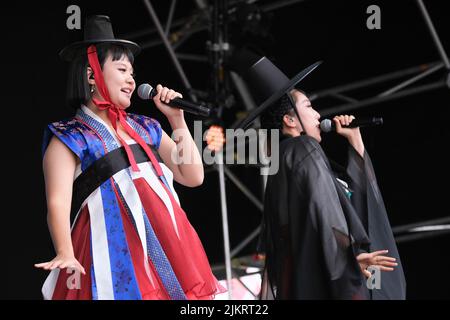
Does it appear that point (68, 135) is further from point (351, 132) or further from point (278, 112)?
point (351, 132)

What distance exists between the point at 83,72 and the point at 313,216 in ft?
2.82

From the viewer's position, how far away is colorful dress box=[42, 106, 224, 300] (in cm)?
250

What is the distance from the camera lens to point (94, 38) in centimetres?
276

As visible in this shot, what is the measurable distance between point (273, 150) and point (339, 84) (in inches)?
86.4

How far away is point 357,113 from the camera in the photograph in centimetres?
496

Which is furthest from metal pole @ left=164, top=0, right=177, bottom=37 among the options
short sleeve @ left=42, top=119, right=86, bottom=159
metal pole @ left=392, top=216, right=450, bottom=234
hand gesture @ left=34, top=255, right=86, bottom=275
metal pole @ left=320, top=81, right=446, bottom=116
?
hand gesture @ left=34, top=255, right=86, bottom=275

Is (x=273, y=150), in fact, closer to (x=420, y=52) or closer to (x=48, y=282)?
(x=48, y=282)

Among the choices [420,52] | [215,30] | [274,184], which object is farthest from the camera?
[420,52]

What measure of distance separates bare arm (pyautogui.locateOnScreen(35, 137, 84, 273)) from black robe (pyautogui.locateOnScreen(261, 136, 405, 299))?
2.12 feet

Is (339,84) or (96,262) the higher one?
(339,84)

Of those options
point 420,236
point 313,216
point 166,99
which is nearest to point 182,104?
point 166,99
